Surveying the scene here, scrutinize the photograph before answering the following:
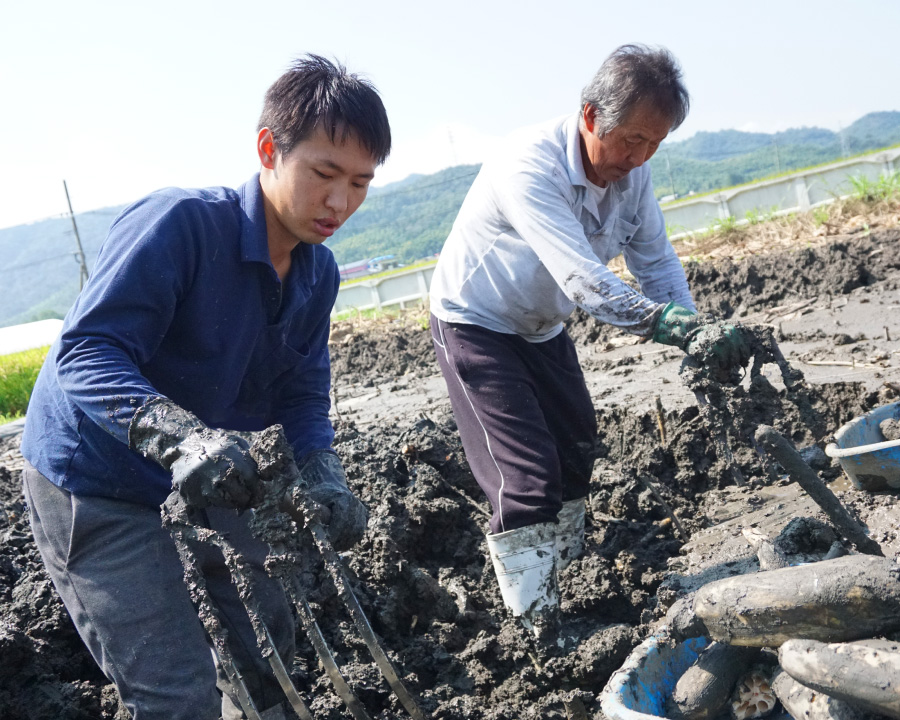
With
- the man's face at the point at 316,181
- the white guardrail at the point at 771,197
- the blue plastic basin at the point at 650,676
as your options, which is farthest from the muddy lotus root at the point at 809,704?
the white guardrail at the point at 771,197

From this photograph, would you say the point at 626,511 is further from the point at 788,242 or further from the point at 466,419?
the point at 788,242

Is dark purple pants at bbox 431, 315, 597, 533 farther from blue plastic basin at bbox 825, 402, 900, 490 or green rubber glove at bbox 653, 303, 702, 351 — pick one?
blue plastic basin at bbox 825, 402, 900, 490

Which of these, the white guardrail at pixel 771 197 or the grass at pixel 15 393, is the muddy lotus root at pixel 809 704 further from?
the grass at pixel 15 393

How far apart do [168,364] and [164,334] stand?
118mm

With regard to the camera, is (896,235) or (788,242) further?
(788,242)

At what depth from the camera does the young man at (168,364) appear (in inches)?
70.7

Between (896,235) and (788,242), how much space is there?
3.78ft

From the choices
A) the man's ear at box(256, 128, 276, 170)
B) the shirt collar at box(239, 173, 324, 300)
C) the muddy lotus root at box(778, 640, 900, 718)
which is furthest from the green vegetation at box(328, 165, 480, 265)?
the muddy lotus root at box(778, 640, 900, 718)

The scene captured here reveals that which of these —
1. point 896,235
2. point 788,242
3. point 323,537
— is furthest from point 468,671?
point 788,242

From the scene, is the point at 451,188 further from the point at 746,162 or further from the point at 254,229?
the point at 254,229

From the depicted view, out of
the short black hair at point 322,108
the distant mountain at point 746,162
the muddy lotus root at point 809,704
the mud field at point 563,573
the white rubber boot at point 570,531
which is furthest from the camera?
the distant mountain at point 746,162

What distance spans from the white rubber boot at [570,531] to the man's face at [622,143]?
1269mm

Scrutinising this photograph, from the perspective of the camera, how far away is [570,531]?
10.3ft

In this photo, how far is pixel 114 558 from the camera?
194cm
